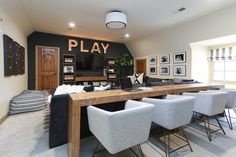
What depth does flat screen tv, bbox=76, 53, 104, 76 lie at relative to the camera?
648 cm

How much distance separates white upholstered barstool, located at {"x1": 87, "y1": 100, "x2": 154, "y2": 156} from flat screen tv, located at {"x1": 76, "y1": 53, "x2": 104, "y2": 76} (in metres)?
5.28

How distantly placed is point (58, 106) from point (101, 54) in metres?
Answer: 5.40

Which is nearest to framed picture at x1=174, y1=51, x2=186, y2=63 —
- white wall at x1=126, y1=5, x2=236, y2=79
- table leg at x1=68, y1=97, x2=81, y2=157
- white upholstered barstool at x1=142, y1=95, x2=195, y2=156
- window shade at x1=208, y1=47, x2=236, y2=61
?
white wall at x1=126, y1=5, x2=236, y2=79

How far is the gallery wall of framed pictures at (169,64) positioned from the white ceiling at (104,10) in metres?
1.43

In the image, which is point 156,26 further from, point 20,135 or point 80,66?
point 20,135

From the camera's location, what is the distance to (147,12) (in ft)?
12.4

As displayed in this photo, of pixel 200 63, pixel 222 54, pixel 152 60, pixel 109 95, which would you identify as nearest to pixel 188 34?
pixel 200 63

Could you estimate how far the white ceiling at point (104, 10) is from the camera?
10.6ft

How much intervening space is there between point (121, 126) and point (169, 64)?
526 cm

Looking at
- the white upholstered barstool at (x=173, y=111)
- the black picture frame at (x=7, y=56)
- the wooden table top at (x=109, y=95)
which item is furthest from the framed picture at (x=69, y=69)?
the white upholstered barstool at (x=173, y=111)

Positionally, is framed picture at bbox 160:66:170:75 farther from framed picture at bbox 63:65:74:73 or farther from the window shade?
framed picture at bbox 63:65:74:73

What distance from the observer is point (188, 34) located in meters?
4.74

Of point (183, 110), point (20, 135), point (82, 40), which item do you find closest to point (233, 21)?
point (183, 110)

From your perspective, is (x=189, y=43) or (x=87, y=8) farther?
(x=189, y=43)
